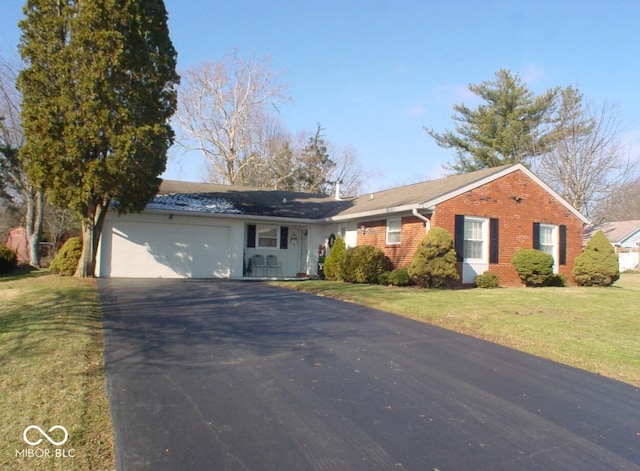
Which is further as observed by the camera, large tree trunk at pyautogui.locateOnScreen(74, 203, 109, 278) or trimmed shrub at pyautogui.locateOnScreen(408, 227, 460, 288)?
large tree trunk at pyautogui.locateOnScreen(74, 203, 109, 278)

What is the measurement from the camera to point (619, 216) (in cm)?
4678

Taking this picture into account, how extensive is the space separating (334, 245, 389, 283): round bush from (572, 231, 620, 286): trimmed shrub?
7490mm

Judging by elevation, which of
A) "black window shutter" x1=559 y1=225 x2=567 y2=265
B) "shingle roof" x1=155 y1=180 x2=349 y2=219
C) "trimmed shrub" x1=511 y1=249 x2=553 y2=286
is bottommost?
"trimmed shrub" x1=511 y1=249 x2=553 y2=286

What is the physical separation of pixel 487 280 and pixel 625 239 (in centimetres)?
2823

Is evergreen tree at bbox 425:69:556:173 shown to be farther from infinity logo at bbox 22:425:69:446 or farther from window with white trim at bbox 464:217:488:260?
infinity logo at bbox 22:425:69:446

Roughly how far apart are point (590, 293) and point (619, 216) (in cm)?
3858

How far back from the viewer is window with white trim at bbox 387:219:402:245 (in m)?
16.8

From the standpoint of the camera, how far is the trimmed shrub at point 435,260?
571 inches

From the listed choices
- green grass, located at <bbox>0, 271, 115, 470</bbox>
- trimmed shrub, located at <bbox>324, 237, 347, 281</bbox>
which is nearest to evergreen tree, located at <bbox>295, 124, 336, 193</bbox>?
trimmed shrub, located at <bbox>324, 237, 347, 281</bbox>

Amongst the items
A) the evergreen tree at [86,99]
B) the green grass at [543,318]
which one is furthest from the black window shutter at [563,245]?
the evergreen tree at [86,99]

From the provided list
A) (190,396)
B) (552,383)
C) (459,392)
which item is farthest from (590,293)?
(190,396)

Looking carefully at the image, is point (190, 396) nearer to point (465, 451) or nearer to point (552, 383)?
point (465, 451)

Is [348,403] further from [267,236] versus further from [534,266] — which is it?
[267,236]

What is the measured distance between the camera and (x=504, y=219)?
1706cm
